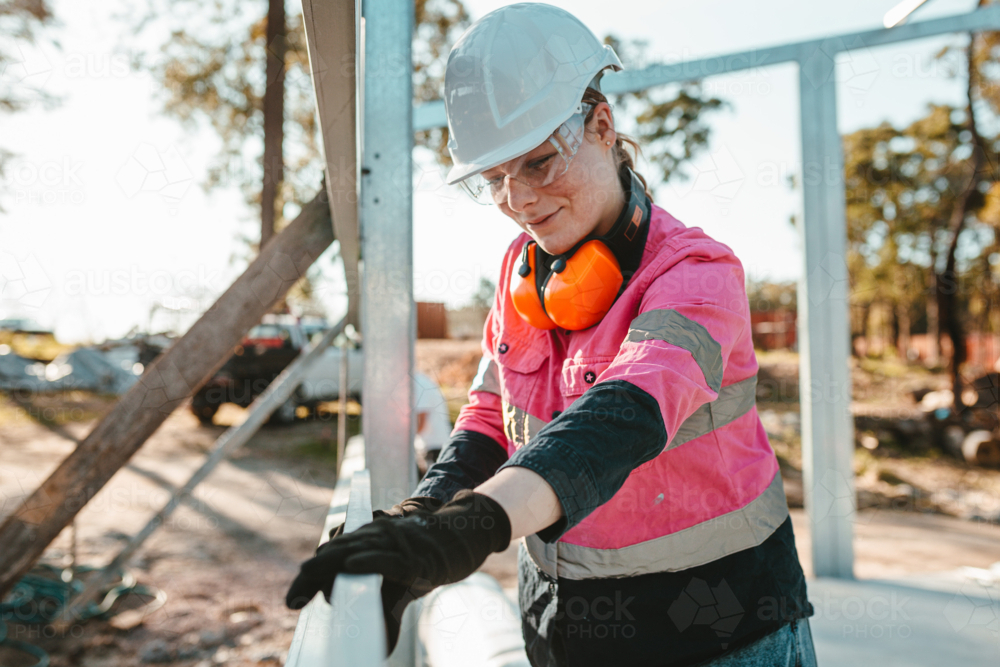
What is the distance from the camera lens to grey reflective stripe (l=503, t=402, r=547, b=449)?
109 cm

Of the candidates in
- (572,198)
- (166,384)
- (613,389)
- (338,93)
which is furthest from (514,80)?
(166,384)

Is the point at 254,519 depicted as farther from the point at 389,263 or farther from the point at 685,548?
the point at 685,548

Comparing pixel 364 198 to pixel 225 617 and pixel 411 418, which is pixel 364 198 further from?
pixel 225 617

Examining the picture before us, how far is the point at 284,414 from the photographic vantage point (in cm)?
951

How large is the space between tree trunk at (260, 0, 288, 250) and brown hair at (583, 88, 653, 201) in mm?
5177

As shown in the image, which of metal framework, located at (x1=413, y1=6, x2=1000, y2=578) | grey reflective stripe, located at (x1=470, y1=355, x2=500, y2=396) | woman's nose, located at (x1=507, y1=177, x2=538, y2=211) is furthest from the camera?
metal framework, located at (x1=413, y1=6, x2=1000, y2=578)

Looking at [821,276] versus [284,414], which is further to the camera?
[284,414]

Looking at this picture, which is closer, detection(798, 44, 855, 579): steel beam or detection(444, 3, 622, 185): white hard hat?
detection(444, 3, 622, 185): white hard hat

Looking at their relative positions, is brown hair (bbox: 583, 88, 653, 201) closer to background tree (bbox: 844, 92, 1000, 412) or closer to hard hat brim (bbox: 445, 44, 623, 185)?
hard hat brim (bbox: 445, 44, 623, 185)

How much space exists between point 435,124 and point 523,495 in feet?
8.47

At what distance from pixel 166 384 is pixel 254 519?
4460mm

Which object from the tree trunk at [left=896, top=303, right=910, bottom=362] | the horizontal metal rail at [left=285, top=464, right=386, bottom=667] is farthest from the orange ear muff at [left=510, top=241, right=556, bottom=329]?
the tree trunk at [left=896, top=303, right=910, bottom=362]

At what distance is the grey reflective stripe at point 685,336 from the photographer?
84 cm

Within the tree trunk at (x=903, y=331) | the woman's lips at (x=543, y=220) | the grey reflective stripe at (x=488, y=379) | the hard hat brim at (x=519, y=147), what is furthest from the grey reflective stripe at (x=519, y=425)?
the tree trunk at (x=903, y=331)
